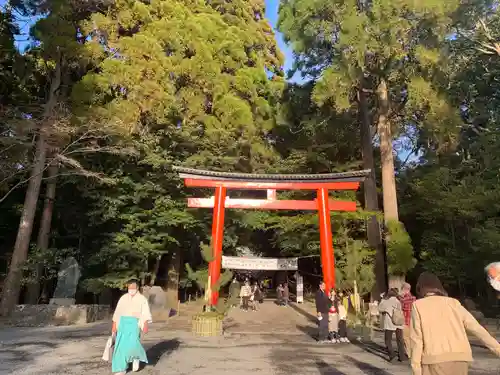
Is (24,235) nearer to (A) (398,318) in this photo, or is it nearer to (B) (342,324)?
(B) (342,324)

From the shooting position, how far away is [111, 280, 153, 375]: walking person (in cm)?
551

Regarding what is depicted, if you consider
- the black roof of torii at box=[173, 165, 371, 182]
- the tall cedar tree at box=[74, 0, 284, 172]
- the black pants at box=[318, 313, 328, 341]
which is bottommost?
the black pants at box=[318, 313, 328, 341]

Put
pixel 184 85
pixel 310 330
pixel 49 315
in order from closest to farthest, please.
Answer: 1. pixel 310 330
2. pixel 49 315
3. pixel 184 85

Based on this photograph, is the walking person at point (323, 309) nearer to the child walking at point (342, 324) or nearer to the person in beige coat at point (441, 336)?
the child walking at point (342, 324)

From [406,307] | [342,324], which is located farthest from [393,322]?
[342,324]

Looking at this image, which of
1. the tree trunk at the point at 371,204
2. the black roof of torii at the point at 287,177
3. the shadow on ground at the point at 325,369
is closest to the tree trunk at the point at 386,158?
the tree trunk at the point at 371,204

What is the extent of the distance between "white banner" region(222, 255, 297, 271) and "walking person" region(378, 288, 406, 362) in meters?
10.8

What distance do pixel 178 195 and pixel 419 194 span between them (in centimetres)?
1089

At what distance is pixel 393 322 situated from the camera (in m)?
7.14

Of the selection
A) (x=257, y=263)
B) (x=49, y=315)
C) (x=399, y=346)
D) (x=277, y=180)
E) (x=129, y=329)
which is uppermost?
(x=277, y=180)

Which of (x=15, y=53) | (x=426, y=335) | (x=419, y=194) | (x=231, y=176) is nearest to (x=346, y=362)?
(x=426, y=335)

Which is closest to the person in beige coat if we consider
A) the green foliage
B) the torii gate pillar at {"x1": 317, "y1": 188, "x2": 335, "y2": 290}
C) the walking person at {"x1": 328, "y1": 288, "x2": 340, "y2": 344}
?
the walking person at {"x1": 328, "y1": 288, "x2": 340, "y2": 344}

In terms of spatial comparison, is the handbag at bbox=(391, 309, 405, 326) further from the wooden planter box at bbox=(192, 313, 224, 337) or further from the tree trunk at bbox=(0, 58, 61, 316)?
the tree trunk at bbox=(0, 58, 61, 316)

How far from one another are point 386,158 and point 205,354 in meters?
12.2
